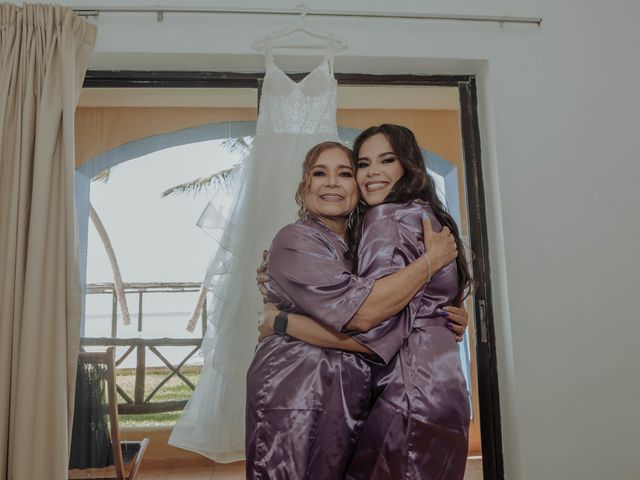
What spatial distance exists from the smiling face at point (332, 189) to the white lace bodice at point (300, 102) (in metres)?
0.38

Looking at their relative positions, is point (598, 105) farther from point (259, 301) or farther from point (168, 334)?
point (168, 334)

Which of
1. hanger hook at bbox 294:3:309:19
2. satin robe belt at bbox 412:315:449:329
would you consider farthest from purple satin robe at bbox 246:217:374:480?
hanger hook at bbox 294:3:309:19

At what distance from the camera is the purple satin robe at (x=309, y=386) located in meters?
1.42

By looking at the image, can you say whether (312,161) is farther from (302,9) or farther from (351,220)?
(302,9)

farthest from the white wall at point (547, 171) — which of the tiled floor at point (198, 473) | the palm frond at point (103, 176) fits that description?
the tiled floor at point (198, 473)

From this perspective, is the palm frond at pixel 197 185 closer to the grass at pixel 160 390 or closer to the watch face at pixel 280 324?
the grass at pixel 160 390

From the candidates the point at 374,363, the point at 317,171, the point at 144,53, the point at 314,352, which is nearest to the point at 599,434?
the point at 374,363

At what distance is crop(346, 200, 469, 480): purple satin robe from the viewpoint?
4.47 feet

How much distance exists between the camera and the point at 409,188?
163cm

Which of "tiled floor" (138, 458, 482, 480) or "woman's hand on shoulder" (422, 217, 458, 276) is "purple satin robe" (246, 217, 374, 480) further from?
"tiled floor" (138, 458, 482, 480)

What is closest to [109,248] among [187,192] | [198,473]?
[187,192]

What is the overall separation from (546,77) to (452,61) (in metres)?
0.37

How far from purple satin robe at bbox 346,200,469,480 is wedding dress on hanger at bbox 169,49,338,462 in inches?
22.9

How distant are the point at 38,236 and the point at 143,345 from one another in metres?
0.56
